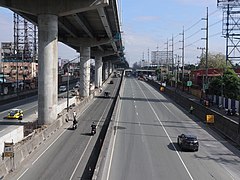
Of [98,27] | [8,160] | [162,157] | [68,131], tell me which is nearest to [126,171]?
[162,157]

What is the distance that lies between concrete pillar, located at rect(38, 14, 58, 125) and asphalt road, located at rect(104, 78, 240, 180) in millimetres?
7855

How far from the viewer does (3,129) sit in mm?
37125

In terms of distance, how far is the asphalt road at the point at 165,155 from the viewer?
895 inches

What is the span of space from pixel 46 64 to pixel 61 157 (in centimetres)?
1506

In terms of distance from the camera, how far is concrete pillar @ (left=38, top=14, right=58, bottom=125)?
→ 38969mm

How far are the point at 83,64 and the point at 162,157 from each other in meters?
53.8

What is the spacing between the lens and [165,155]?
2800cm

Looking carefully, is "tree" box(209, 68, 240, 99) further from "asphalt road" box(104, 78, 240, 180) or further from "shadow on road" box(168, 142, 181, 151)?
"shadow on road" box(168, 142, 181, 151)

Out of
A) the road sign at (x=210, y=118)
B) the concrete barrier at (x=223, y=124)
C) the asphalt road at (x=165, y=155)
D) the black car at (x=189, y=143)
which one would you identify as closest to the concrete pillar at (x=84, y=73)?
the concrete barrier at (x=223, y=124)

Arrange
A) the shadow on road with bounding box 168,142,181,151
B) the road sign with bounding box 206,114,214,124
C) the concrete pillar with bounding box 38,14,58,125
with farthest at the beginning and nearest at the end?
the road sign with bounding box 206,114,214,124 < the concrete pillar with bounding box 38,14,58,125 < the shadow on road with bounding box 168,142,181,151

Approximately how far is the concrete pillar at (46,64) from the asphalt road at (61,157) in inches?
100

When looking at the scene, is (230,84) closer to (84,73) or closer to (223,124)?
(223,124)

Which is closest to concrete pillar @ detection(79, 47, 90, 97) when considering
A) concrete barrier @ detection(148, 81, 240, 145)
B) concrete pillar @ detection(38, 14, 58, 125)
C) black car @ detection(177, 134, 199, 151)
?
concrete barrier @ detection(148, 81, 240, 145)

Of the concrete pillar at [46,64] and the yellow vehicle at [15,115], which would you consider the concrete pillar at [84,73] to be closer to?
the yellow vehicle at [15,115]
